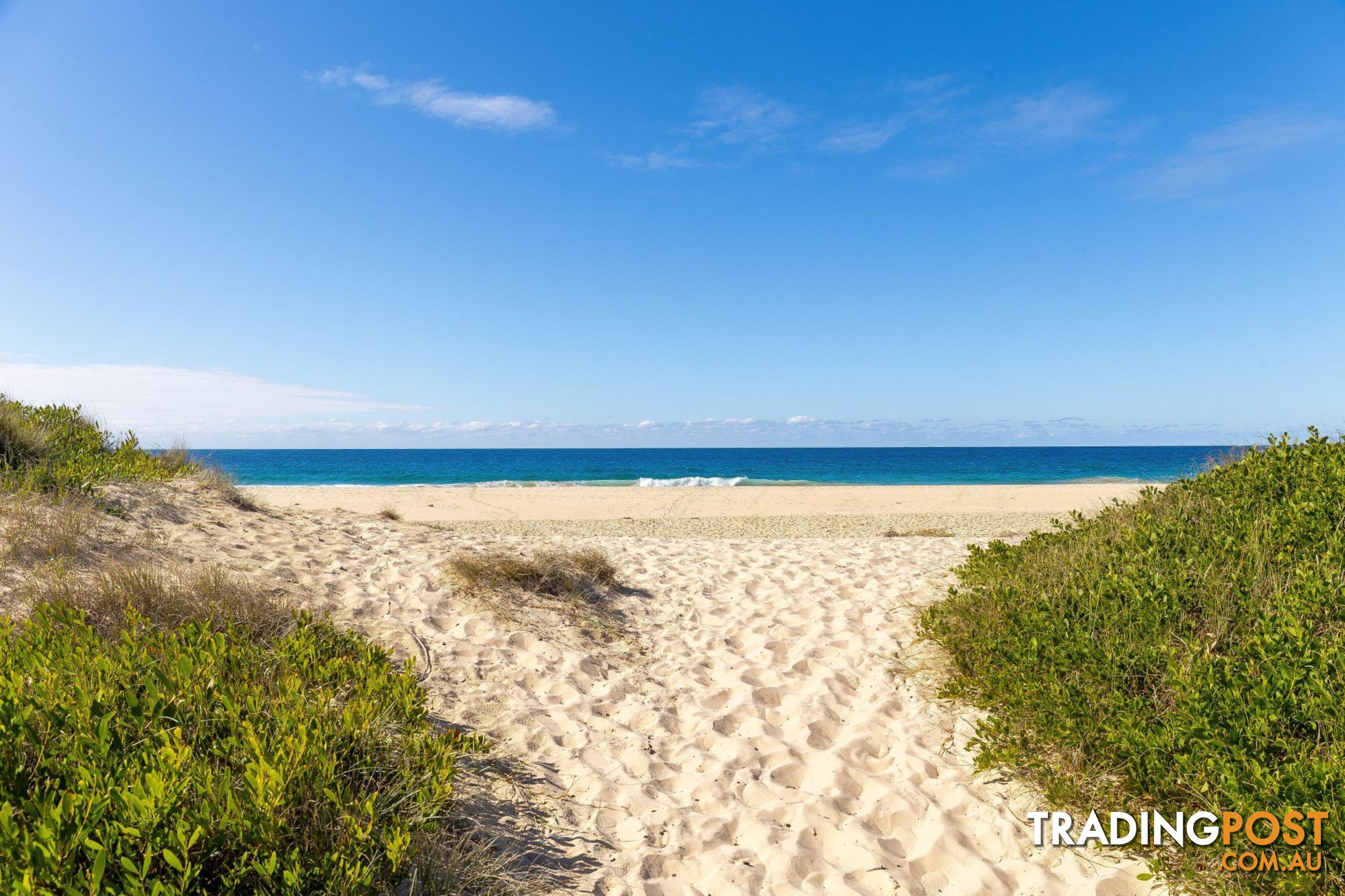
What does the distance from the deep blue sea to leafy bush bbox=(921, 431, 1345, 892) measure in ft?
99.3

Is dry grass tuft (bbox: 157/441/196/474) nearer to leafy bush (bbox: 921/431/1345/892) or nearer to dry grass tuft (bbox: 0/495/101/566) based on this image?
dry grass tuft (bbox: 0/495/101/566)

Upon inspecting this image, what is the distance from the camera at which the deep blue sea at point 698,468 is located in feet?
147

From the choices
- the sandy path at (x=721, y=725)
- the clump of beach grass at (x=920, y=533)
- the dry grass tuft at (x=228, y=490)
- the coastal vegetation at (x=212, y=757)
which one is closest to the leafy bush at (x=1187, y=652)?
the sandy path at (x=721, y=725)

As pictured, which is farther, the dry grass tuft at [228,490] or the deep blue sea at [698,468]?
the deep blue sea at [698,468]

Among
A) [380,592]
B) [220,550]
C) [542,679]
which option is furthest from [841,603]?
[220,550]

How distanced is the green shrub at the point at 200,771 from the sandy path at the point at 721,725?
3.38ft

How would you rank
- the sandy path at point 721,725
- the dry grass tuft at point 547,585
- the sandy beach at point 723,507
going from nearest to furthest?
1. the sandy path at point 721,725
2. the dry grass tuft at point 547,585
3. the sandy beach at point 723,507

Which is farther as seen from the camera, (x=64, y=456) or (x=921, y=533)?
(x=921, y=533)

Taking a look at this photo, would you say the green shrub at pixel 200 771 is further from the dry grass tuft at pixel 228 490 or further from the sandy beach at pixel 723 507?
the sandy beach at pixel 723 507

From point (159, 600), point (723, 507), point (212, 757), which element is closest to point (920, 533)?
point (723, 507)

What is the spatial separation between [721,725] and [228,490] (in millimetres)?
8533

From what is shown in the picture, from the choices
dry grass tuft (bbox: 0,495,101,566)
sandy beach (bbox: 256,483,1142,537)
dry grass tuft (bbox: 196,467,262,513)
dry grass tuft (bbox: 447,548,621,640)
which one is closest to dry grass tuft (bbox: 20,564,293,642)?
dry grass tuft (bbox: 0,495,101,566)

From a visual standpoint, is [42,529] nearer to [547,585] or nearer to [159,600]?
[159,600]

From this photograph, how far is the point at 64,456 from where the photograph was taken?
29.3 feet
